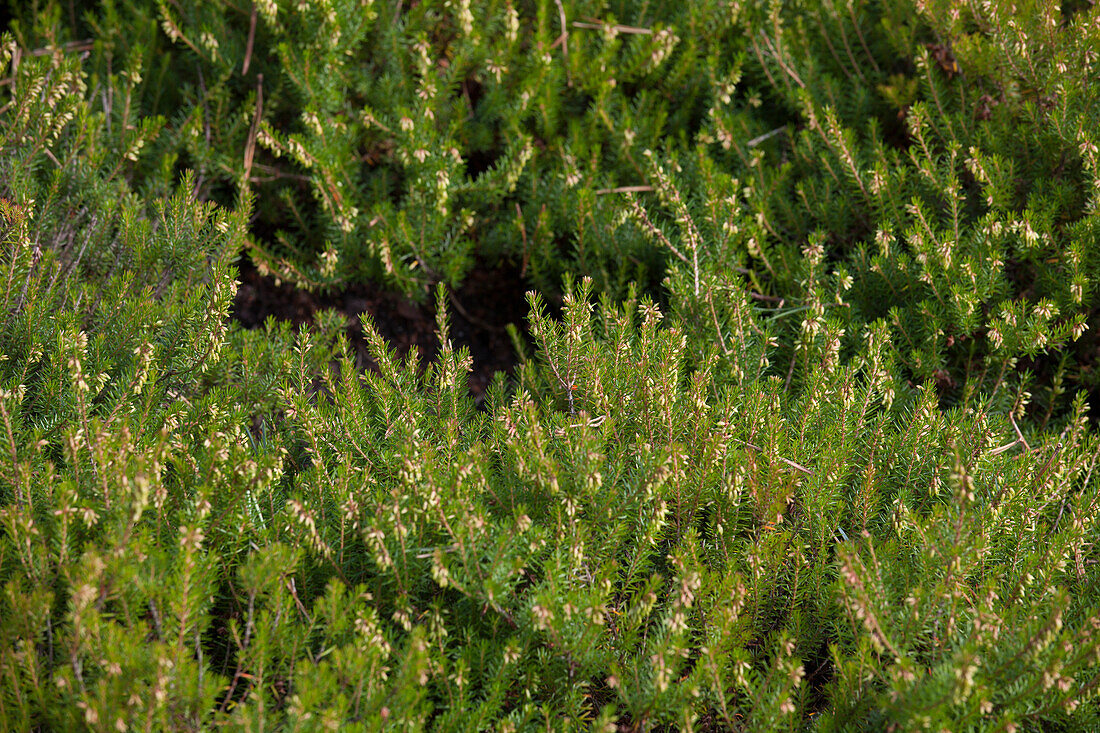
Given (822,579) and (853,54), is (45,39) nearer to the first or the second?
(853,54)

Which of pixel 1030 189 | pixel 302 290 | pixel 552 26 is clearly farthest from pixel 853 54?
pixel 302 290

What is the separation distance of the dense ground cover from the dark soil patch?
0.02 metres

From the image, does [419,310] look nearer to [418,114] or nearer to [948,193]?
[418,114]

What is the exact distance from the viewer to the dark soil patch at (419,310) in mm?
3510

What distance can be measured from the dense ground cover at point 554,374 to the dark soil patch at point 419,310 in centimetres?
2

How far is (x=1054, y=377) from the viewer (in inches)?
110

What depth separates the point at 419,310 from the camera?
3.61m

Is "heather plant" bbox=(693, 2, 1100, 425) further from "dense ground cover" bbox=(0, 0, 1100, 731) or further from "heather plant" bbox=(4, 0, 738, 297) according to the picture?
"heather plant" bbox=(4, 0, 738, 297)

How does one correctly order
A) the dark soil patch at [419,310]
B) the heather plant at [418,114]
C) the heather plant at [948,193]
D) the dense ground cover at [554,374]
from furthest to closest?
1. the dark soil patch at [419,310]
2. the heather plant at [418,114]
3. the heather plant at [948,193]
4. the dense ground cover at [554,374]

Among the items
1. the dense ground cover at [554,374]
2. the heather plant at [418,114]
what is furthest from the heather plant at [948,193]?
the heather plant at [418,114]

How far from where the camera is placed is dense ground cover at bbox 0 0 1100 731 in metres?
1.74

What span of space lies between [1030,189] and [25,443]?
3.17m

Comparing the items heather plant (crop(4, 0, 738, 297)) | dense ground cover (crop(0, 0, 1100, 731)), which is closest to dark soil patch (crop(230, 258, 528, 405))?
dense ground cover (crop(0, 0, 1100, 731))

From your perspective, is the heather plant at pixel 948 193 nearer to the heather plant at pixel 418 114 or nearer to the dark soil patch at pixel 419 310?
the heather plant at pixel 418 114
